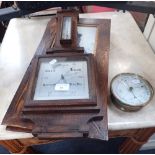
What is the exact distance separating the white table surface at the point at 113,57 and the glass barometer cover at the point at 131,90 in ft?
0.13

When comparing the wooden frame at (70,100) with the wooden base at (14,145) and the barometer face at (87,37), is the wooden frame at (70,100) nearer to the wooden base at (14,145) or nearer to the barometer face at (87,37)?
the barometer face at (87,37)

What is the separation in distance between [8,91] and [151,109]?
1.44 ft

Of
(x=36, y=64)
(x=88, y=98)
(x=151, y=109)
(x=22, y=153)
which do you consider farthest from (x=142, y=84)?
(x=22, y=153)

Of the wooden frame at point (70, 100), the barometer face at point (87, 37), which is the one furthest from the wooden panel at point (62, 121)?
the barometer face at point (87, 37)

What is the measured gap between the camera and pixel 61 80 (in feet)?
1.97

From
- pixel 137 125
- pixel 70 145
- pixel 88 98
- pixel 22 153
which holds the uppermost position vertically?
pixel 88 98

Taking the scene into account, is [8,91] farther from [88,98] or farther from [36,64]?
[88,98]

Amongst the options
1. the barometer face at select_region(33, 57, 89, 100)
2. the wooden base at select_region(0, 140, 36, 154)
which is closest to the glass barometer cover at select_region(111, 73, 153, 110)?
the barometer face at select_region(33, 57, 89, 100)

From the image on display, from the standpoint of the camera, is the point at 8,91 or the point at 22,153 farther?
the point at 22,153

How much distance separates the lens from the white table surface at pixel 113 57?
1.98 feet

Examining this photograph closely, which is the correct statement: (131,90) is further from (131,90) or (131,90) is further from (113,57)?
(113,57)

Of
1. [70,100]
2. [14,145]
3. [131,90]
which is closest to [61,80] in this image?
[70,100]

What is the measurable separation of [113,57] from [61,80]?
0.26 meters

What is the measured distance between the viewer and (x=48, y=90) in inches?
22.5
